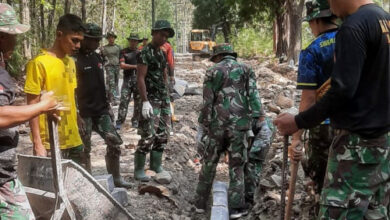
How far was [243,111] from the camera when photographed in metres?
5.30

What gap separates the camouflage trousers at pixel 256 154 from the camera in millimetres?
5656

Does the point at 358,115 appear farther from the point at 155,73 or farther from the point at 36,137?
the point at 155,73

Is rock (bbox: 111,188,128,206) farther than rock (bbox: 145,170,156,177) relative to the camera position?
No

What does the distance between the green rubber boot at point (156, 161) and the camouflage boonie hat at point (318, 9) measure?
341 cm

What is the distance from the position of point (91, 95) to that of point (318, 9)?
9.26ft

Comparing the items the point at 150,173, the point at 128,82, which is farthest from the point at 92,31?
the point at 128,82

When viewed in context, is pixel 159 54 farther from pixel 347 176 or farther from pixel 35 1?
pixel 35 1

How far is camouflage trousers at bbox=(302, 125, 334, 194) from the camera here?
3781 mm

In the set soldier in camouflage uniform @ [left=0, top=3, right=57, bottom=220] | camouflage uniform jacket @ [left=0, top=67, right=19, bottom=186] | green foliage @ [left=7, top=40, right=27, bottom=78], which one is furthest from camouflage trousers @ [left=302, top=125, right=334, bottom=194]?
green foliage @ [left=7, top=40, right=27, bottom=78]

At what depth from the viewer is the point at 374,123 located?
2.56m

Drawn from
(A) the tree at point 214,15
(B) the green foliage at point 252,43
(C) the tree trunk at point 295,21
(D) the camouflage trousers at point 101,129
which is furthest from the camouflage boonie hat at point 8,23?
(A) the tree at point 214,15

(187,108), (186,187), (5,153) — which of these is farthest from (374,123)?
(187,108)

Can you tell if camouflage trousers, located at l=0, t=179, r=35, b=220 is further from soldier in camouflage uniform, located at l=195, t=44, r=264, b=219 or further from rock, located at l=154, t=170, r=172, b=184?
rock, located at l=154, t=170, r=172, b=184

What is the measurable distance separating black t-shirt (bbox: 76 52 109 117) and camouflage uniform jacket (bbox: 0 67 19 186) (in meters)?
2.33
